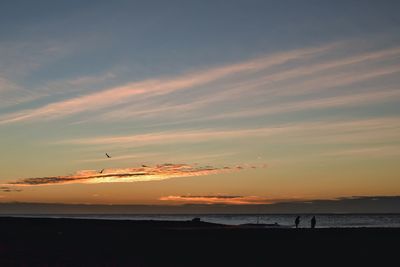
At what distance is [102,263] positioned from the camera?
86.0 feet

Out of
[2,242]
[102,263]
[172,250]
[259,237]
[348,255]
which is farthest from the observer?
[259,237]

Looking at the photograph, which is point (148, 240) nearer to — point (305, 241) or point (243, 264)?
point (305, 241)

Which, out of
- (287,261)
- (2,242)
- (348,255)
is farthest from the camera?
(2,242)

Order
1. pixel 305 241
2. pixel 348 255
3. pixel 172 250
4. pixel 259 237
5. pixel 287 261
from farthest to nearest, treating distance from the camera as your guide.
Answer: pixel 259 237
pixel 305 241
pixel 172 250
pixel 348 255
pixel 287 261

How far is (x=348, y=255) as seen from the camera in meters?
30.6

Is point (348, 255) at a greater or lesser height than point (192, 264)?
greater

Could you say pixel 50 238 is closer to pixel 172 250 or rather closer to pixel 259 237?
pixel 172 250

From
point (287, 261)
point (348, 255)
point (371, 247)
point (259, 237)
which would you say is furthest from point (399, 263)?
point (259, 237)

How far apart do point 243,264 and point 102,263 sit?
7028 millimetres

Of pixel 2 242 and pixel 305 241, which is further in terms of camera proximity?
pixel 305 241

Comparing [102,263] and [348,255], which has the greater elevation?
[348,255]

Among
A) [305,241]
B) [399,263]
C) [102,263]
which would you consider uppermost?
[305,241]

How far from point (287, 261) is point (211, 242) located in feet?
37.5

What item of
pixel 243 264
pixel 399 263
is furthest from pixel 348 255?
pixel 243 264
